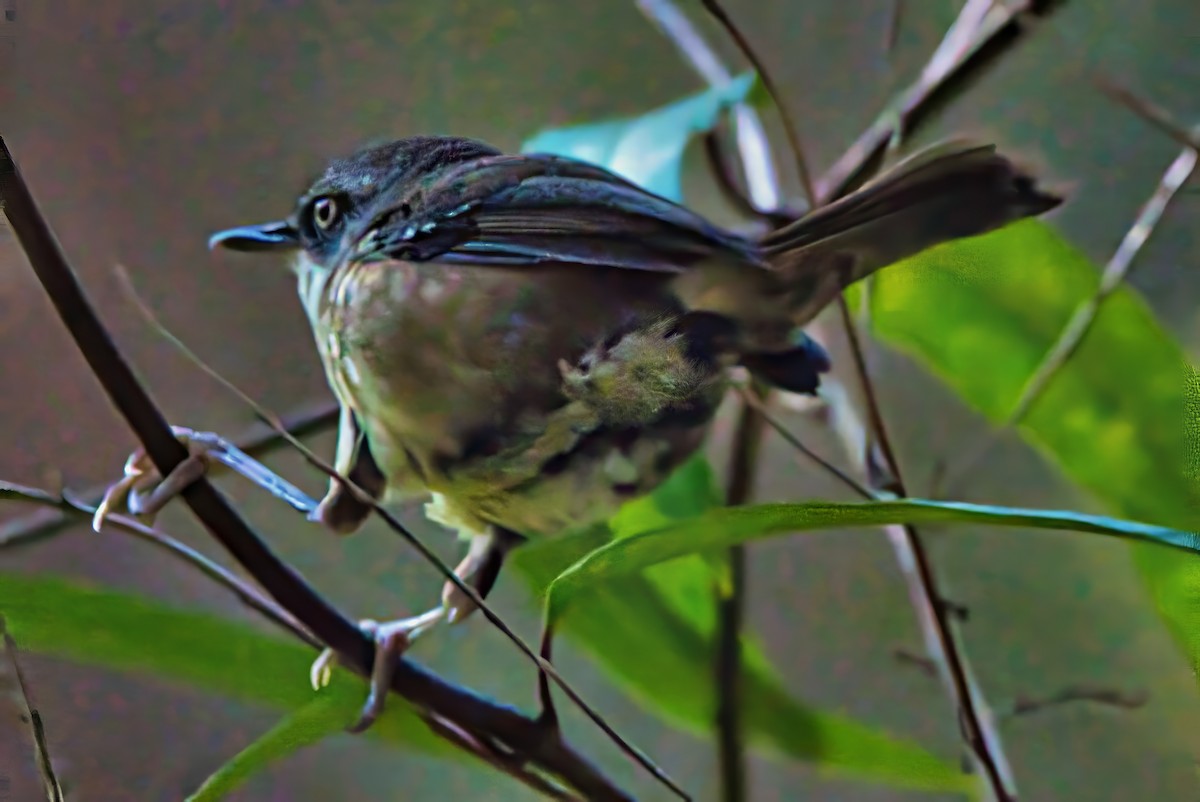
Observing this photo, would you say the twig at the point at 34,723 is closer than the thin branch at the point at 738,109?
Yes

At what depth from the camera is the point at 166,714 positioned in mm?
444

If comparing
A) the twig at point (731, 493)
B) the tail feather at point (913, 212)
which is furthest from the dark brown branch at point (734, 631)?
the tail feather at point (913, 212)

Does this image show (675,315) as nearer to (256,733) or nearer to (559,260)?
(559,260)

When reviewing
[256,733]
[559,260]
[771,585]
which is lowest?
[771,585]

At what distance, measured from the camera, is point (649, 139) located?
0.47 m

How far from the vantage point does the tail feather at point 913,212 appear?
0.34m

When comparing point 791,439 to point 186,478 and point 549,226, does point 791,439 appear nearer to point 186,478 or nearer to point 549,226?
point 549,226

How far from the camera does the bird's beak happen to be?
41cm

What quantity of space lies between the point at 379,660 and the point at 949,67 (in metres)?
0.41

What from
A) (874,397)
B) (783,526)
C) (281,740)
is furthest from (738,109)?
(281,740)

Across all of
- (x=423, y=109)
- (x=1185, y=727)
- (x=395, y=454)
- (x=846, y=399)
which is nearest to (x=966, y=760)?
(x=1185, y=727)

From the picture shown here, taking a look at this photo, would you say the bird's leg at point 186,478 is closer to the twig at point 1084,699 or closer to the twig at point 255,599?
the twig at point 255,599

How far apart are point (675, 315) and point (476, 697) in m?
0.19

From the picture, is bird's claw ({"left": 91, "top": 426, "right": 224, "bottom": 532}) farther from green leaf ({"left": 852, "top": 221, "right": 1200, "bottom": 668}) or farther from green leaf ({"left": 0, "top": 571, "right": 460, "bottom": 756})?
green leaf ({"left": 852, "top": 221, "right": 1200, "bottom": 668})
